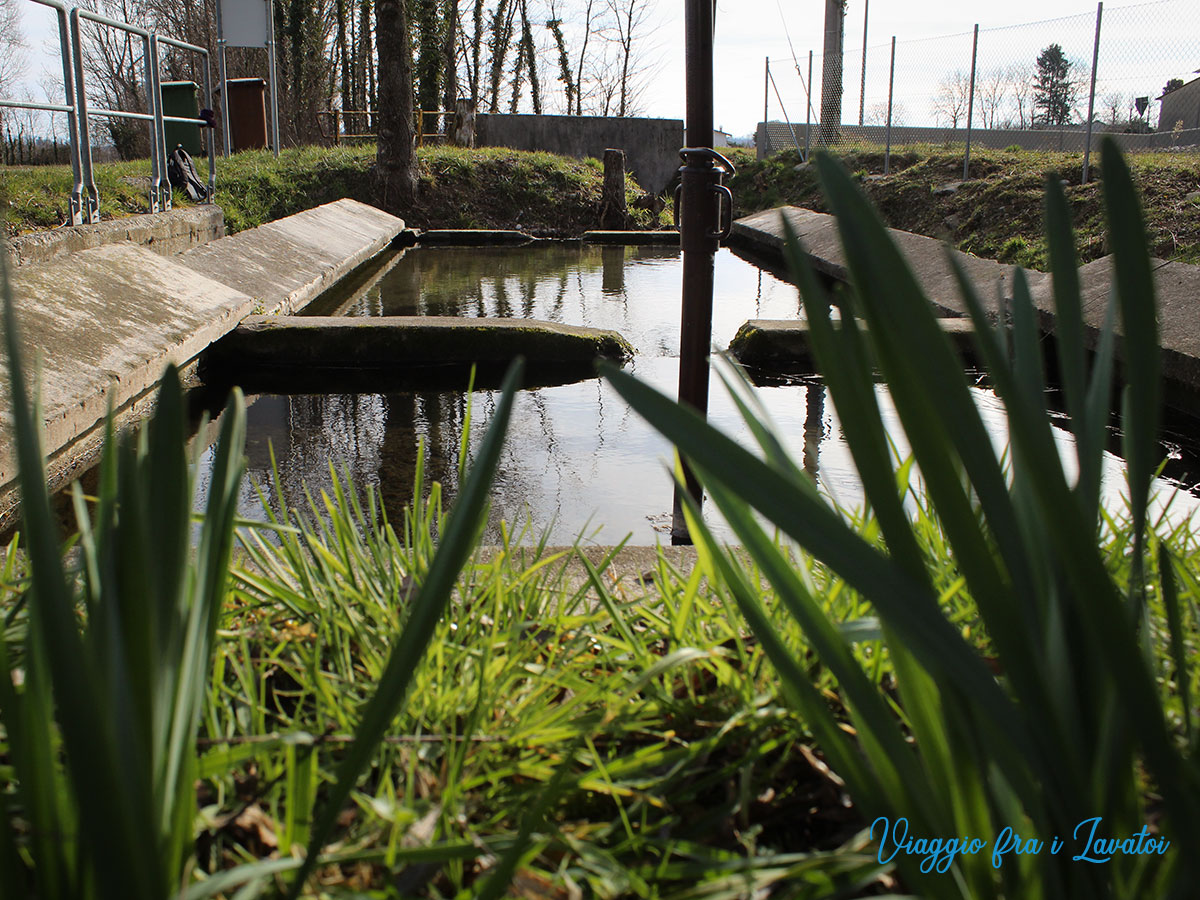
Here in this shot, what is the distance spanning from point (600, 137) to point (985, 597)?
69.9 ft

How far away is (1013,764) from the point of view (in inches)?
20.3

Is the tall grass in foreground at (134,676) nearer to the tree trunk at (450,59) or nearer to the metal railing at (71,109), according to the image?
the metal railing at (71,109)

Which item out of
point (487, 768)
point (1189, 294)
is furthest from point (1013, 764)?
point (1189, 294)

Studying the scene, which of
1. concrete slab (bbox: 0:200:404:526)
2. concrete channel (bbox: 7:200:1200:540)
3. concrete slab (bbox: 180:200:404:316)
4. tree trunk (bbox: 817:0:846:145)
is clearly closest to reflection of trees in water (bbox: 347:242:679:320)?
concrete slab (bbox: 180:200:404:316)

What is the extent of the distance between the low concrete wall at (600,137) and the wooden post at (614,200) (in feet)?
16.7

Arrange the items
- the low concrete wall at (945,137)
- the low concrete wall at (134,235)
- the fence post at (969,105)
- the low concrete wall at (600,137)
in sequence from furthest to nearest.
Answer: the low concrete wall at (600,137) < the low concrete wall at (945,137) < the fence post at (969,105) < the low concrete wall at (134,235)

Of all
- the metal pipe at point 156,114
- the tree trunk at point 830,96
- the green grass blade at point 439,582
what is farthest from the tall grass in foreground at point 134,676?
the tree trunk at point 830,96

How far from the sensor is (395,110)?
13.7 metres

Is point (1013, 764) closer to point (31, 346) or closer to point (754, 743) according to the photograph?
point (754, 743)

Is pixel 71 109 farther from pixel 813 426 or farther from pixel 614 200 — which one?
pixel 614 200

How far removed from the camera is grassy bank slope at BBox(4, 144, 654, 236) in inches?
500

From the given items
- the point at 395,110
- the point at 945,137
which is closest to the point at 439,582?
the point at 395,110

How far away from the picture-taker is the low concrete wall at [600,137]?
20.4 m

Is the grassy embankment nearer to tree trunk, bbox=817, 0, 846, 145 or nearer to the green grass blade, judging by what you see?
tree trunk, bbox=817, 0, 846, 145
